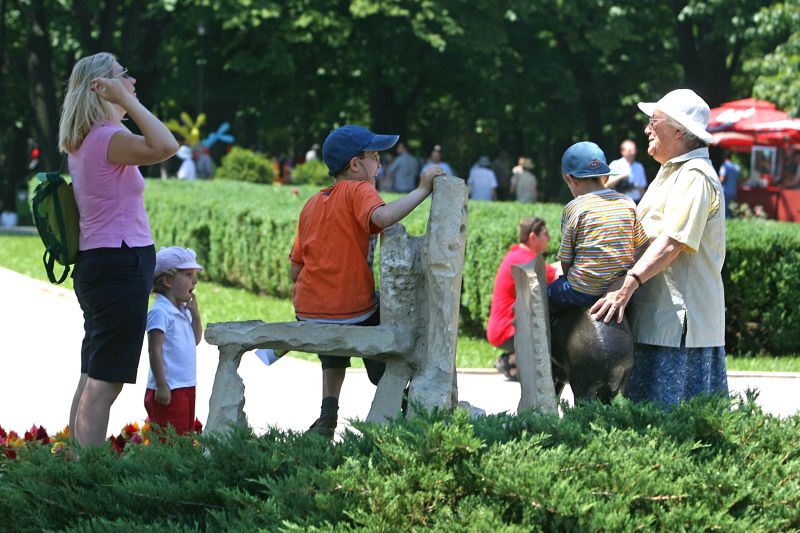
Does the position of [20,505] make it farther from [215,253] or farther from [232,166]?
[232,166]

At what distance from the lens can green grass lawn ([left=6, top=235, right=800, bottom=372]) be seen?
1064cm

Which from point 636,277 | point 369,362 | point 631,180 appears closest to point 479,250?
point 631,180

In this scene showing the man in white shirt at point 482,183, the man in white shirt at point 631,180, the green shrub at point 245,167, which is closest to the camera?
the man in white shirt at point 631,180

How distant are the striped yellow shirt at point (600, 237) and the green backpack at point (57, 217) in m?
2.18

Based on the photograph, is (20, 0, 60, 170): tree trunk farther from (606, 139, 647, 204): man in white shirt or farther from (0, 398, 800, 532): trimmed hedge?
(0, 398, 800, 532): trimmed hedge

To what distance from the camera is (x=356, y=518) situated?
12.4 ft

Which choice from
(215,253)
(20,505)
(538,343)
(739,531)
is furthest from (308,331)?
(215,253)

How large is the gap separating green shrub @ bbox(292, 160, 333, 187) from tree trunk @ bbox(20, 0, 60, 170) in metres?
6.33

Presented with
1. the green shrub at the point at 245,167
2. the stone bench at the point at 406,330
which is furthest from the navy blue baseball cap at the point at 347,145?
the green shrub at the point at 245,167

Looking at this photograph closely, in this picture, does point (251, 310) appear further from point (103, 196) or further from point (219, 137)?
point (219, 137)

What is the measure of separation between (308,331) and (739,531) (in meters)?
1.94

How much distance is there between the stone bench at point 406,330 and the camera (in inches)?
192

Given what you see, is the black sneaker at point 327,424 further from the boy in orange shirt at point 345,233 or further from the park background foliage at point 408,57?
the park background foliage at point 408,57

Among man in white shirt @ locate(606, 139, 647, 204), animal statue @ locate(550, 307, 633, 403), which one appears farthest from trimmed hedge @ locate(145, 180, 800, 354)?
animal statue @ locate(550, 307, 633, 403)
